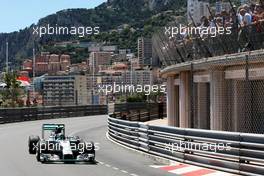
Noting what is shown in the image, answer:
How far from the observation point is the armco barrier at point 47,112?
142ft

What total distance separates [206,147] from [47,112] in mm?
35113

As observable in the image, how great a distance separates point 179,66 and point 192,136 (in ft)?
26.0

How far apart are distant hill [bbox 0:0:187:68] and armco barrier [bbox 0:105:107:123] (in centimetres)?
936

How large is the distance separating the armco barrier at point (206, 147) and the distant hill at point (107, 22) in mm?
41484

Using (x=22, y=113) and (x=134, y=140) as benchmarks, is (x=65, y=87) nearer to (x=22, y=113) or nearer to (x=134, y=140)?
(x=22, y=113)

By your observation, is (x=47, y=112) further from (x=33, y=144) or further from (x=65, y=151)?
(x=65, y=151)

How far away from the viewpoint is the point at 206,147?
603 inches

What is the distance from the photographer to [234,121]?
20484mm

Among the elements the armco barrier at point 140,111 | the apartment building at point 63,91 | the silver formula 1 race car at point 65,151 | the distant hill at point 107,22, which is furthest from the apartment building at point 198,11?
the distant hill at point 107,22

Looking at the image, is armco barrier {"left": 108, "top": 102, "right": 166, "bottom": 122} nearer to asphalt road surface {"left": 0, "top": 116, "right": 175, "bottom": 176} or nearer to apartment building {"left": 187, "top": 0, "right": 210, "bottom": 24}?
apartment building {"left": 187, "top": 0, "right": 210, "bottom": 24}

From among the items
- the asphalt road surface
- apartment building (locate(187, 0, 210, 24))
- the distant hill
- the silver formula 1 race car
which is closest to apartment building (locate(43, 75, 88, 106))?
the distant hill

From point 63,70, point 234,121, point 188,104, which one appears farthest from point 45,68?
point 234,121

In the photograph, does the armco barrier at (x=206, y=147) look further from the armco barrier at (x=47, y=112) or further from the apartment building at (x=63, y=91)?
the apartment building at (x=63, y=91)

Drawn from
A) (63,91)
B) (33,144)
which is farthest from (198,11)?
(63,91)
